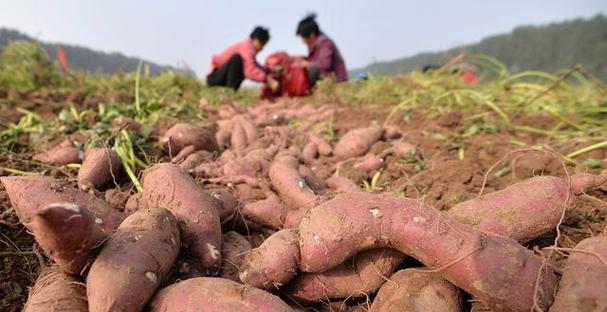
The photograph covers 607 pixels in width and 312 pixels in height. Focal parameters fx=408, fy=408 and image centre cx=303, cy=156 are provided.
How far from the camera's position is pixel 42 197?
1.29m

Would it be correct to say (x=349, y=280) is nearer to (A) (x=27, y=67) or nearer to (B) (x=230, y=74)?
(A) (x=27, y=67)

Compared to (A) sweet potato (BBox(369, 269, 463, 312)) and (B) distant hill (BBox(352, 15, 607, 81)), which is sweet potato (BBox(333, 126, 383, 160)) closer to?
(A) sweet potato (BBox(369, 269, 463, 312))

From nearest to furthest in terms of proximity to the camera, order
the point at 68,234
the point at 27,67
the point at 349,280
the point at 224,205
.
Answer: the point at 68,234 < the point at 349,280 < the point at 224,205 < the point at 27,67

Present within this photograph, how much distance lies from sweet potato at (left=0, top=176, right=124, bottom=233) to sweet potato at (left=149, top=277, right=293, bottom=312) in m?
0.34

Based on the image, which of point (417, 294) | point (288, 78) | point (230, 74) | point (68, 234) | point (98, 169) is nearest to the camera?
point (68, 234)

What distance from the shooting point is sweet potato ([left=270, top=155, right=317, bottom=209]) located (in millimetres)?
1666

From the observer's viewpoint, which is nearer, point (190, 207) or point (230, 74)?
point (190, 207)

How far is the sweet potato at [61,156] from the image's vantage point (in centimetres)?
191

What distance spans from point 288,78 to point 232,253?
14.5ft

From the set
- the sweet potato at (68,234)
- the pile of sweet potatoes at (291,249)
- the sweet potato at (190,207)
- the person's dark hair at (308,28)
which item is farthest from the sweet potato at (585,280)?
the person's dark hair at (308,28)

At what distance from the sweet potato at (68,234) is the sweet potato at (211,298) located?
8.7 inches

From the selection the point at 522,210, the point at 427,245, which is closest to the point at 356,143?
the point at 522,210

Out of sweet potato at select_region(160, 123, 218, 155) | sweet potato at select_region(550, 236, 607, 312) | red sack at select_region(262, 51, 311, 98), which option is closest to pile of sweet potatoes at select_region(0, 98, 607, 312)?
sweet potato at select_region(550, 236, 607, 312)

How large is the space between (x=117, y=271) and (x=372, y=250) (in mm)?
736
